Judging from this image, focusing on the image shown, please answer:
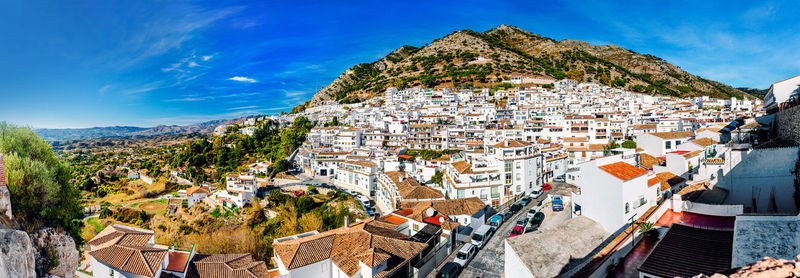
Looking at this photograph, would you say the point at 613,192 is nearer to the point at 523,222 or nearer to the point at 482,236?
the point at 482,236

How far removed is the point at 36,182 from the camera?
1159cm

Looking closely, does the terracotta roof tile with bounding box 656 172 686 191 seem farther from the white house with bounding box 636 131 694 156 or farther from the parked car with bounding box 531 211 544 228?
the white house with bounding box 636 131 694 156

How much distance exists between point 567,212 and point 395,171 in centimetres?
1898

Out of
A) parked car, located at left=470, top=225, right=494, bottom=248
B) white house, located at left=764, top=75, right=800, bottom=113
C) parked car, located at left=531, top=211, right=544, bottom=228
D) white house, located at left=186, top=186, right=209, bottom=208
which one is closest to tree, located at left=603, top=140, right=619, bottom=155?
white house, located at left=764, top=75, right=800, bottom=113

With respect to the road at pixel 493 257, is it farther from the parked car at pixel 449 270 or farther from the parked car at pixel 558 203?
the parked car at pixel 558 203

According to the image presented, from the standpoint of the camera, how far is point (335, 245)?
15305 millimetres

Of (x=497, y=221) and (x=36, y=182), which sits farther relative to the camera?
(x=497, y=221)

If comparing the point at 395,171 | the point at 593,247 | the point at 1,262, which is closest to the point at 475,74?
the point at 395,171

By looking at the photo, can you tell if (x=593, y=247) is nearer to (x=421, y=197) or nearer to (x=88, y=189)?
(x=421, y=197)

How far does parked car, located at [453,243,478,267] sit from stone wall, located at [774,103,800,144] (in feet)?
41.2

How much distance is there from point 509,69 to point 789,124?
8130 centimetres

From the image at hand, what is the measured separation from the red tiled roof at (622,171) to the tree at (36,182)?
19.4 m

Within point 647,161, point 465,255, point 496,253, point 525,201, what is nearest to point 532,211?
point 525,201

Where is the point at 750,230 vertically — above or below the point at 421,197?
above
